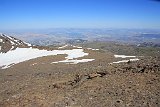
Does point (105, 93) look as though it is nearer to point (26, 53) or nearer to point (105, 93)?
point (105, 93)

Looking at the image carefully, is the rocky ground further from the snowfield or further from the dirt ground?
the snowfield

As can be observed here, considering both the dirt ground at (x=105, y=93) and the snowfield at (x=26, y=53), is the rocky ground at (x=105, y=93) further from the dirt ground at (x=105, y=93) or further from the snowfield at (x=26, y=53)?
the snowfield at (x=26, y=53)

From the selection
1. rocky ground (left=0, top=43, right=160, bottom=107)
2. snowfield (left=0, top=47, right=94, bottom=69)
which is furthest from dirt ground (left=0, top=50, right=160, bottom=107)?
snowfield (left=0, top=47, right=94, bottom=69)

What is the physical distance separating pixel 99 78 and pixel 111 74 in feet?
4.22

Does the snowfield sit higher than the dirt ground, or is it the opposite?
the dirt ground

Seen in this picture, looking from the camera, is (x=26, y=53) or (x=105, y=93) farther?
(x=26, y=53)

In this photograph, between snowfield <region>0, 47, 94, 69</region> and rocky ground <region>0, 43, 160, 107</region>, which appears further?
snowfield <region>0, 47, 94, 69</region>

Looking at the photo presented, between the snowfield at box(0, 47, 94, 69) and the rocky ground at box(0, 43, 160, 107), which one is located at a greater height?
the rocky ground at box(0, 43, 160, 107)

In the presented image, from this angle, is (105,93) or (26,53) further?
Answer: (26,53)

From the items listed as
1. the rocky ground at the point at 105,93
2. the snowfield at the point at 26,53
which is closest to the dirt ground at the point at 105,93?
the rocky ground at the point at 105,93

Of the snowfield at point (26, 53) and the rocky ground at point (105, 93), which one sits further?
the snowfield at point (26, 53)

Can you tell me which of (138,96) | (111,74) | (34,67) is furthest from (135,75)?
(34,67)

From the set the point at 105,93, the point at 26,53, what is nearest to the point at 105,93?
the point at 105,93

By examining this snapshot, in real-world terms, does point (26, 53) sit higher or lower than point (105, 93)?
lower
